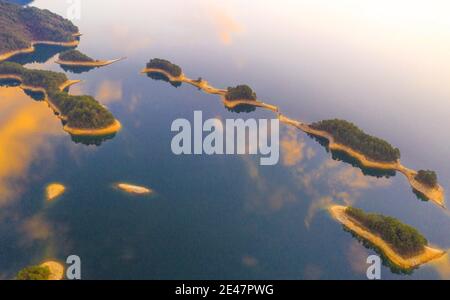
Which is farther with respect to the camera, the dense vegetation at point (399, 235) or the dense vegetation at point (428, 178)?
the dense vegetation at point (428, 178)

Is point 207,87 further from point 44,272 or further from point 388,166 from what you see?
point 44,272

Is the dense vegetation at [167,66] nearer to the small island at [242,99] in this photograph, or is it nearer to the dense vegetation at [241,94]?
the small island at [242,99]

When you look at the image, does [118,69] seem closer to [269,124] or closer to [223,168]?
[269,124]

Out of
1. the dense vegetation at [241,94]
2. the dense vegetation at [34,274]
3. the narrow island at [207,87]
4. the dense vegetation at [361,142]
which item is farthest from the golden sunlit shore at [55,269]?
the dense vegetation at [241,94]

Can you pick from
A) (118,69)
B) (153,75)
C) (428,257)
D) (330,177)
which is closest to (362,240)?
(428,257)

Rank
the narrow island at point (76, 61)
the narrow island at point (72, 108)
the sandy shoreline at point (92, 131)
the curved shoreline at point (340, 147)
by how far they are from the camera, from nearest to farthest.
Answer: the curved shoreline at point (340, 147) < the sandy shoreline at point (92, 131) < the narrow island at point (72, 108) < the narrow island at point (76, 61)

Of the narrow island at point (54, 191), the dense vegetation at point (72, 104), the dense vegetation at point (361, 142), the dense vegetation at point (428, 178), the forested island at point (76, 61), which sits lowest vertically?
the narrow island at point (54, 191)
